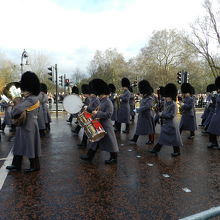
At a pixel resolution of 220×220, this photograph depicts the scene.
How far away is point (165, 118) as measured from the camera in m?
6.61

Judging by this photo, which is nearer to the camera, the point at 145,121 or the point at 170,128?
the point at 170,128

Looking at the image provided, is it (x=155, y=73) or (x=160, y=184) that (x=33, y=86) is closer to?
(x=160, y=184)

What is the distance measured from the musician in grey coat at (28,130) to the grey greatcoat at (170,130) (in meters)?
2.88

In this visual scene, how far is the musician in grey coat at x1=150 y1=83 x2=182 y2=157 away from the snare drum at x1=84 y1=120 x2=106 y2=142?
5.37 feet

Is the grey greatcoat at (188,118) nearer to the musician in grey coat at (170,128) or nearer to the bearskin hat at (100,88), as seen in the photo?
the musician in grey coat at (170,128)

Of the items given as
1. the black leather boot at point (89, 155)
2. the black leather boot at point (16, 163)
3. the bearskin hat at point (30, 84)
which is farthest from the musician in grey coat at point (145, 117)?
the black leather boot at point (16, 163)

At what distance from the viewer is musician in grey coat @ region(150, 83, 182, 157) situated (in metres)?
6.46

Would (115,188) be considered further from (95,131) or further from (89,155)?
(89,155)

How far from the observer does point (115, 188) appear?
→ 14.1 ft

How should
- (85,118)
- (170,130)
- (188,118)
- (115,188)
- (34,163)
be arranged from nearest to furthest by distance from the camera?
1. (115,188)
2. (34,163)
3. (85,118)
4. (170,130)
5. (188,118)

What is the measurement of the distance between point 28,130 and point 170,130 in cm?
316

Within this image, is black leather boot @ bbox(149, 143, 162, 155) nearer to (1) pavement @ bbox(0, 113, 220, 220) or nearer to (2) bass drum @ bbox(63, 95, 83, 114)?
(1) pavement @ bbox(0, 113, 220, 220)

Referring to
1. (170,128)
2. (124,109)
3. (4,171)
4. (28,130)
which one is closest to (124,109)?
(124,109)

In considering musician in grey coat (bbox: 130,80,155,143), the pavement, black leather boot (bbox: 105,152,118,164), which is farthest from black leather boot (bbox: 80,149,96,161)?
musician in grey coat (bbox: 130,80,155,143)
